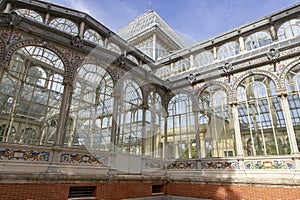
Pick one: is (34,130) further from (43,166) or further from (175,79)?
(175,79)

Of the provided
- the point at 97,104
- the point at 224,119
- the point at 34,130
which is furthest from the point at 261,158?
the point at 34,130

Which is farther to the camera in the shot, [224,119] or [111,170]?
[224,119]

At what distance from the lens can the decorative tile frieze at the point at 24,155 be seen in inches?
269

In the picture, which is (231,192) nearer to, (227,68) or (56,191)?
(227,68)

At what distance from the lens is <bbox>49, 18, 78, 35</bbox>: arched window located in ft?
34.2

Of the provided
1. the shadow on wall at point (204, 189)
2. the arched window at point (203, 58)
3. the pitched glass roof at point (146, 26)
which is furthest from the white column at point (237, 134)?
the pitched glass roof at point (146, 26)

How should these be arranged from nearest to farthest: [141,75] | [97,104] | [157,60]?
1. [97,104]
2. [141,75]
3. [157,60]

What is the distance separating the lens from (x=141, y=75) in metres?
12.5

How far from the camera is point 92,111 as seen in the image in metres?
11.3

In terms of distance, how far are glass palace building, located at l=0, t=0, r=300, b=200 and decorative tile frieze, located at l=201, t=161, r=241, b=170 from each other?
0.05m

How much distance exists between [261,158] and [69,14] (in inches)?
455

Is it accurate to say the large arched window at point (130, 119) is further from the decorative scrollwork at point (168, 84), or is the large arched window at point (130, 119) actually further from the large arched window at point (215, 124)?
the large arched window at point (215, 124)

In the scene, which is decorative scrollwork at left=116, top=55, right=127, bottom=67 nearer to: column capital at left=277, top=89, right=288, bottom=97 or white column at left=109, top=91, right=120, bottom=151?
white column at left=109, top=91, right=120, bottom=151

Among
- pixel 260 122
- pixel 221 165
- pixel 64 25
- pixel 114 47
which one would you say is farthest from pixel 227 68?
pixel 64 25
